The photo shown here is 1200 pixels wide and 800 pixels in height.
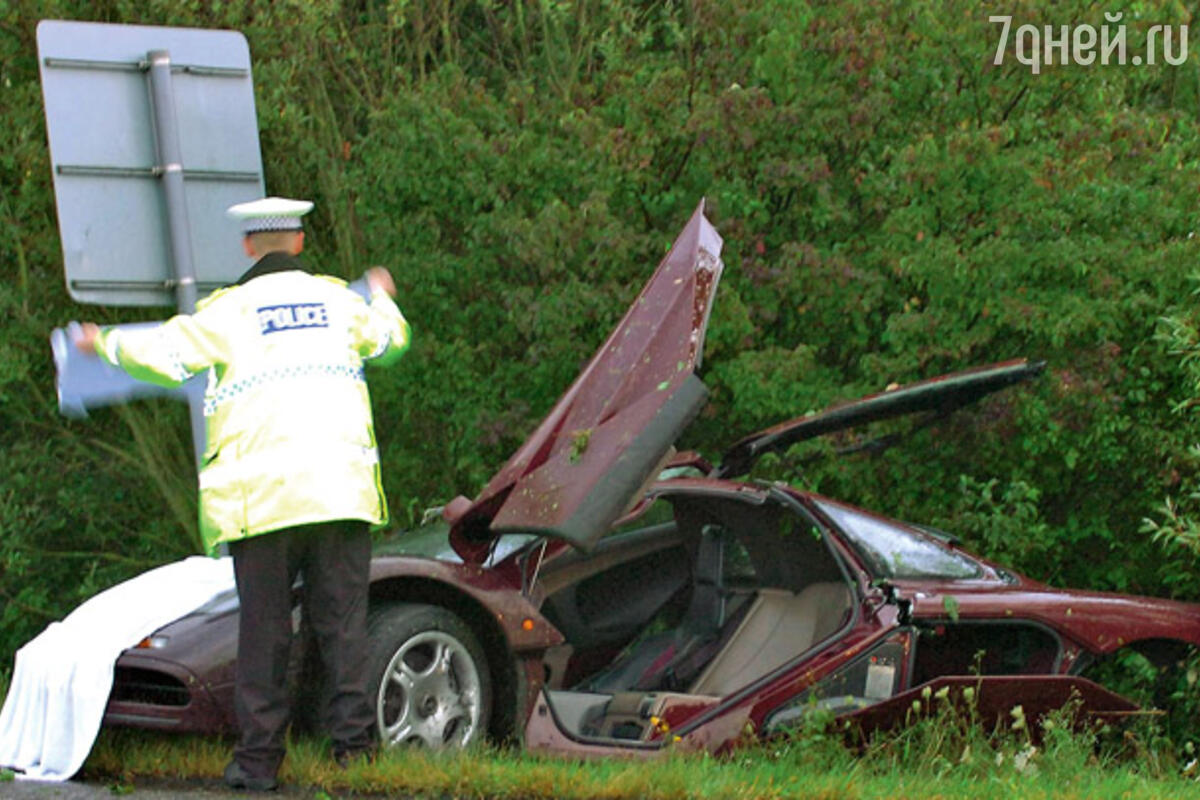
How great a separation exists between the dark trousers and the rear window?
6.66 feet

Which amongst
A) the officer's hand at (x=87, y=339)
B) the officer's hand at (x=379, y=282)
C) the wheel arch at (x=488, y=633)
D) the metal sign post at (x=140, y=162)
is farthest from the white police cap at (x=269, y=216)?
the metal sign post at (x=140, y=162)

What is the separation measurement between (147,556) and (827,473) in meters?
4.84

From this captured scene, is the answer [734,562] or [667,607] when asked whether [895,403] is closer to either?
[734,562]

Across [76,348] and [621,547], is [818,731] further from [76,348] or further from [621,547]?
[76,348]

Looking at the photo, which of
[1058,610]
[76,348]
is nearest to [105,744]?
[76,348]


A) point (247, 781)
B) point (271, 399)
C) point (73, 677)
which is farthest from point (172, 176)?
point (247, 781)

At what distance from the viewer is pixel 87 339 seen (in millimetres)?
5781

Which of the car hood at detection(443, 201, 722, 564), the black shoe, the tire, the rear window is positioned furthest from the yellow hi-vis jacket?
the rear window

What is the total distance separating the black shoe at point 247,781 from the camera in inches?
223

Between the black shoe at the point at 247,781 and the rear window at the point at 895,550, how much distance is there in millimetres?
2459

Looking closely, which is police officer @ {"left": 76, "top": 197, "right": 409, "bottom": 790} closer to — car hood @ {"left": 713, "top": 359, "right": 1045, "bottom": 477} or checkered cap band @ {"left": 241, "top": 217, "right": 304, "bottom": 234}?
checkered cap band @ {"left": 241, "top": 217, "right": 304, "bottom": 234}

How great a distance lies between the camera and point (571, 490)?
236 inches

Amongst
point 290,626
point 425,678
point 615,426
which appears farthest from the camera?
point 425,678

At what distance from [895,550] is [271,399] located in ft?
8.60
